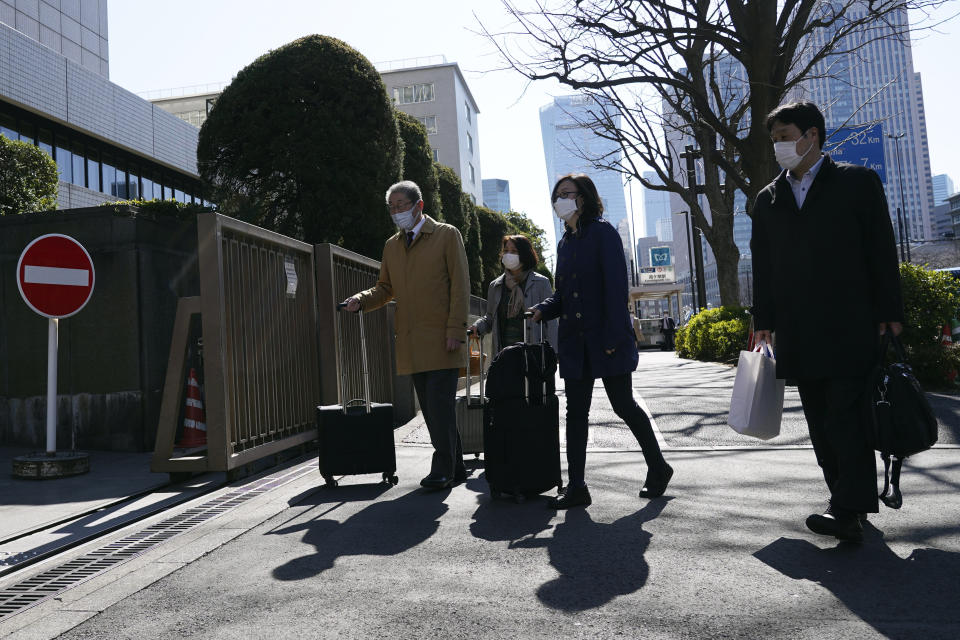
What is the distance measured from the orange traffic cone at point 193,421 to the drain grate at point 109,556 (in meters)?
1.99

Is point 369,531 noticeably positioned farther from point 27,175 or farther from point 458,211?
point 458,211

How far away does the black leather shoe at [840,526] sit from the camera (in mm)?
3311

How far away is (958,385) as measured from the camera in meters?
8.98

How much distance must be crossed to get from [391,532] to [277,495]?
4.71ft

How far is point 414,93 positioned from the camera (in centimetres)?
6731

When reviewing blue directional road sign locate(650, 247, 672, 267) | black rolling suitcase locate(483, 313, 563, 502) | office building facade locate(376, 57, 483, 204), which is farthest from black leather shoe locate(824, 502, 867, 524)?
blue directional road sign locate(650, 247, 672, 267)

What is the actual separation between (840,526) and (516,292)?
11.1 feet

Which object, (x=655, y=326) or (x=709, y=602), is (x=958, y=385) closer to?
(x=709, y=602)

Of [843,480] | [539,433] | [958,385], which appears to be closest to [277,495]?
[539,433]

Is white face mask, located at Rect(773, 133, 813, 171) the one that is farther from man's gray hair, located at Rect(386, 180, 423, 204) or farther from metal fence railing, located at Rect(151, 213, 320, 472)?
metal fence railing, located at Rect(151, 213, 320, 472)

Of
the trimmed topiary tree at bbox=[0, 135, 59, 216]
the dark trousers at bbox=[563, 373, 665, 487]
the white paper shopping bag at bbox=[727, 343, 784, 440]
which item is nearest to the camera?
the white paper shopping bag at bbox=[727, 343, 784, 440]

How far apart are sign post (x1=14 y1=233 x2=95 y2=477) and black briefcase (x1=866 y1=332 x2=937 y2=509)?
5281 mm

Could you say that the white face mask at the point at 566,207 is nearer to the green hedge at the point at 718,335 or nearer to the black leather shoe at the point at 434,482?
the black leather shoe at the point at 434,482

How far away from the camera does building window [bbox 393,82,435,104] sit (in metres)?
67.0
